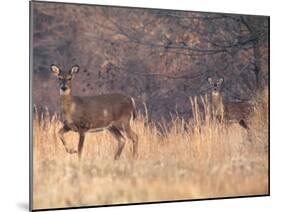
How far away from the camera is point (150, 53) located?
568 cm

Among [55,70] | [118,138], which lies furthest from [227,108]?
[55,70]

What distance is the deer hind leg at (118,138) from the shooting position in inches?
219

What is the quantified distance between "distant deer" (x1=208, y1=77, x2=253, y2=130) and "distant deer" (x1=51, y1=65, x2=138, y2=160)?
2.72ft

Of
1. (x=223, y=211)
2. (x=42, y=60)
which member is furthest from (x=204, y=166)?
(x=42, y=60)

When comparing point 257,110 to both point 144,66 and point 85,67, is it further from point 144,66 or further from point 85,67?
point 85,67

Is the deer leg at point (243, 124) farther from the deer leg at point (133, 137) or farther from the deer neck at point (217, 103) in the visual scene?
the deer leg at point (133, 137)

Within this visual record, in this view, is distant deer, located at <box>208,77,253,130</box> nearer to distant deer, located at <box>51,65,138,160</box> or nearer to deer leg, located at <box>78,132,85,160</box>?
distant deer, located at <box>51,65,138,160</box>

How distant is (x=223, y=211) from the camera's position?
5465 millimetres

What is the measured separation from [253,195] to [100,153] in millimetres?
1650

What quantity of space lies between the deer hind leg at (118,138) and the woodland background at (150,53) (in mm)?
298

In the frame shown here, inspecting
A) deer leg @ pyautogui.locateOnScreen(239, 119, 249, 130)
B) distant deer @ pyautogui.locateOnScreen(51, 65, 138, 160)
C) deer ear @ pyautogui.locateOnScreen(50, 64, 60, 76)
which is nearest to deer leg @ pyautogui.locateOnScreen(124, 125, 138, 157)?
distant deer @ pyautogui.locateOnScreen(51, 65, 138, 160)

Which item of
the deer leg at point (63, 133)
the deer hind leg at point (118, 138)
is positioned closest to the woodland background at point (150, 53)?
the deer leg at point (63, 133)

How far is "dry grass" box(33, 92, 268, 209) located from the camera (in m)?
5.35

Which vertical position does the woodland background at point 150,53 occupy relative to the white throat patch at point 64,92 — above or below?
above
